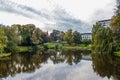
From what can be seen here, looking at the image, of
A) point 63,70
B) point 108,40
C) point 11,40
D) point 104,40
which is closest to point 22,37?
point 11,40

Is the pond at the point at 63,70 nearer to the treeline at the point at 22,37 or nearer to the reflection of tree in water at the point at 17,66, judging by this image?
the reflection of tree in water at the point at 17,66

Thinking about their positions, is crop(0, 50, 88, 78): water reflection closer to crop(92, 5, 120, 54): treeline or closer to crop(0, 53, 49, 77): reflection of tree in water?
crop(0, 53, 49, 77): reflection of tree in water

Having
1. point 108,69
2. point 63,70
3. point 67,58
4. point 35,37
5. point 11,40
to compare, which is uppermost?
point 35,37

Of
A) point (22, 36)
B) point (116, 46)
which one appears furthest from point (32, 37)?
point (116, 46)

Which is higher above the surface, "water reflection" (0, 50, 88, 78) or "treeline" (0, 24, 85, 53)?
"treeline" (0, 24, 85, 53)

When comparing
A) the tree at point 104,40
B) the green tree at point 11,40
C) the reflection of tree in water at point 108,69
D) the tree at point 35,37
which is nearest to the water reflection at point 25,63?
the reflection of tree in water at point 108,69

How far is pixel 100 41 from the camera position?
2618 inches

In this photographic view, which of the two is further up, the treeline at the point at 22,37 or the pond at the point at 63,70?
the treeline at the point at 22,37

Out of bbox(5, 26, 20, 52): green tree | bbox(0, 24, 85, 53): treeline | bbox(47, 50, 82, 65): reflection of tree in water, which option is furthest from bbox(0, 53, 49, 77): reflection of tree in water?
bbox(5, 26, 20, 52): green tree

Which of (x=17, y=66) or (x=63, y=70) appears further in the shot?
(x=17, y=66)

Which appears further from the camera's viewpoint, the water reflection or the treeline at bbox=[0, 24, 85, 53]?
the treeline at bbox=[0, 24, 85, 53]

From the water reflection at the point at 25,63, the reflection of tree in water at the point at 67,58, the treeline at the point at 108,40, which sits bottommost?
the reflection of tree in water at the point at 67,58

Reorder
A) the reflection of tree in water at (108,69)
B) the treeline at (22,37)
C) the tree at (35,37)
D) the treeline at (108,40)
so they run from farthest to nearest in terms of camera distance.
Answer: the tree at (35,37), the treeline at (22,37), the treeline at (108,40), the reflection of tree in water at (108,69)

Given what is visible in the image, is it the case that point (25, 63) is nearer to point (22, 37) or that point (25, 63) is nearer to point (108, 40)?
point (108, 40)
